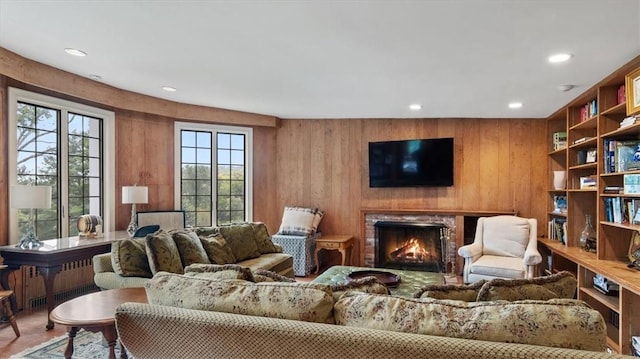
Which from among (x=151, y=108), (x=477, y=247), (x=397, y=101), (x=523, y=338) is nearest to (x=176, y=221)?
(x=151, y=108)

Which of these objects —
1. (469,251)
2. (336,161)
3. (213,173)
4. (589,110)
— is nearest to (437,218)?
(469,251)

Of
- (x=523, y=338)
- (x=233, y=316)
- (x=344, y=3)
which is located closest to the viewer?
(x=523, y=338)

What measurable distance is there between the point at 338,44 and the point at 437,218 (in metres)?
3.62

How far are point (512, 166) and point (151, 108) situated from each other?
5.14 m

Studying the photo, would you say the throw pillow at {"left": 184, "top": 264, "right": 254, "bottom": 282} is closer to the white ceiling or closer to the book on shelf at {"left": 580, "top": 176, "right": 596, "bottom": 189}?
the white ceiling

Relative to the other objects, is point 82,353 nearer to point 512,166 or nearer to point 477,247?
point 477,247

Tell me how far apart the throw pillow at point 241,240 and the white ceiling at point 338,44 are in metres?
1.61

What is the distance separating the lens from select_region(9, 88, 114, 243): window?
388 cm

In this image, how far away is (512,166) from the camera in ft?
18.5

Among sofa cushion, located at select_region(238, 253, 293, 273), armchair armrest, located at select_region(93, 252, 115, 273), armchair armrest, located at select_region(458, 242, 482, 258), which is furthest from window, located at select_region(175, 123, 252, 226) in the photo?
armchair armrest, located at select_region(458, 242, 482, 258)

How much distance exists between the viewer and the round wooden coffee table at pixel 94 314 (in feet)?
7.22

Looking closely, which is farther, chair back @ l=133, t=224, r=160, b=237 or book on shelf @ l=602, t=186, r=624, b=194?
chair back @ l=133, t=224, r=160, b=237

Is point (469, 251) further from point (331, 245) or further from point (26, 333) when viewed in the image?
point (26, 333)

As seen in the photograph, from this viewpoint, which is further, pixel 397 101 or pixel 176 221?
pixel 176 221
